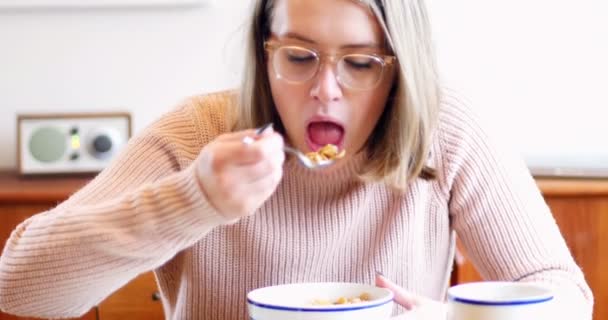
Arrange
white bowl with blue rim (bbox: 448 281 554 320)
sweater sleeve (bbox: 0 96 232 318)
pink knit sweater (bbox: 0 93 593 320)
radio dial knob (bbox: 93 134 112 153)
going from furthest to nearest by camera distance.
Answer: radio dial knob (bbox: 93 134 112 153) → pink knit sweater (bbox: 0 93 593 320) → sweater sleeve (bbox: 0 96 232 318) → white bowl with blue rim (bbox: 448 281 554 320)

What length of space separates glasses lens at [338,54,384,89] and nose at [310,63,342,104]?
0.05ft

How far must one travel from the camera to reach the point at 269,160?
90 centimetres

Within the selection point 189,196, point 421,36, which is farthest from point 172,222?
point 421,36

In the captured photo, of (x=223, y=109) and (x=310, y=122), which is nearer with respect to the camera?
(x=310, y=122)

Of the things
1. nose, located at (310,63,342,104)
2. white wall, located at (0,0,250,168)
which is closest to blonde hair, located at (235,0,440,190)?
nose, located at (310,63,342,104)

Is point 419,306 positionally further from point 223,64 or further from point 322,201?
point 223,64

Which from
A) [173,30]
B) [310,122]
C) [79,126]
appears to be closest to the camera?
[310,122]

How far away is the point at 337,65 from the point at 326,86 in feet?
0.11

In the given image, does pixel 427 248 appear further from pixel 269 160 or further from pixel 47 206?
pixel 47 206

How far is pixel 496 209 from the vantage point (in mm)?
1310

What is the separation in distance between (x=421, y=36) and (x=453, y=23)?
1002 millimetres

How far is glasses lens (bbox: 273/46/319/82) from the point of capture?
3.69 ft

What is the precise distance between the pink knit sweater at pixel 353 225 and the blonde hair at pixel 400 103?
0.13 feet

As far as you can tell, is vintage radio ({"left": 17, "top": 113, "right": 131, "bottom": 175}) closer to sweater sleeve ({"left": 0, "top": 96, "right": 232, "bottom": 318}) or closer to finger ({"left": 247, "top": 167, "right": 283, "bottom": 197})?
sweater sleeve ({"left": 0, "top": 96, "right": 232, "bottom": 318})
